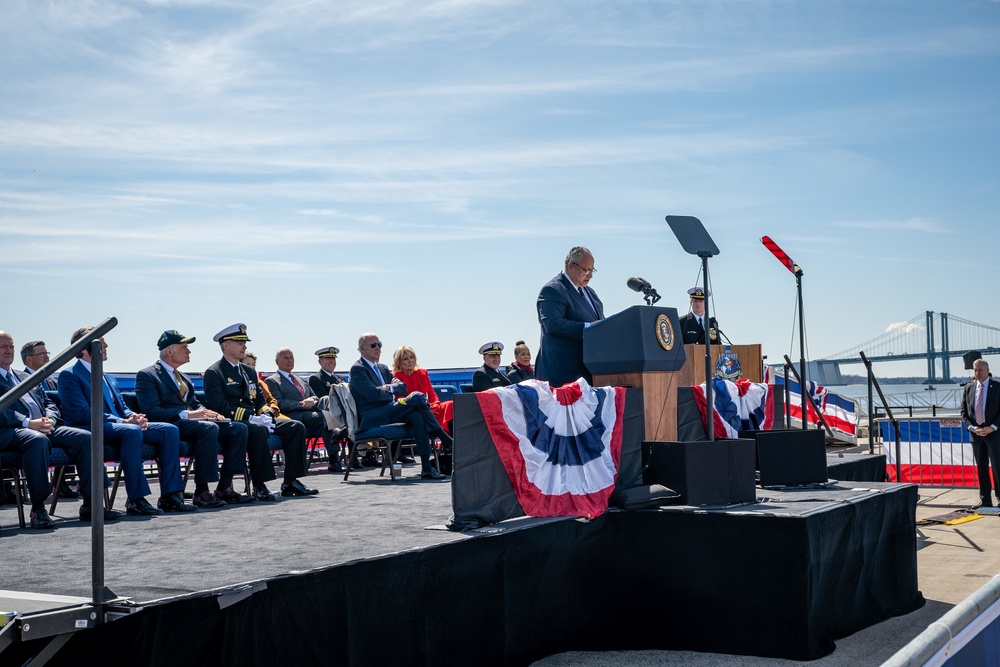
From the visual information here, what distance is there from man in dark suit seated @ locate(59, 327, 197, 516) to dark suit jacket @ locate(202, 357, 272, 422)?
0.71 metres

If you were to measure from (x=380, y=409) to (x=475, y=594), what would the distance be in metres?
4.29

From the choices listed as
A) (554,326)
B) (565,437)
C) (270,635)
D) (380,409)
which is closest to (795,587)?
(565,437)

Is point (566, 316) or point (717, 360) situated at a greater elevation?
point (566, 316)

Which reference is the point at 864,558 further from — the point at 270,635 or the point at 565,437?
the point at 270,635

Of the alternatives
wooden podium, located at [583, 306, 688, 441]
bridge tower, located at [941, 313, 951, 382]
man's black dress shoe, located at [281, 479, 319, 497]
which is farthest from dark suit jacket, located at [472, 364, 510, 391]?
bridge tower, located at [941, 313, 951, 382]

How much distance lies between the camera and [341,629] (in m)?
3.74

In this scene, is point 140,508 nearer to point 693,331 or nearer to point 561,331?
point 561,331

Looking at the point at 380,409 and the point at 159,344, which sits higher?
the point at 159,344

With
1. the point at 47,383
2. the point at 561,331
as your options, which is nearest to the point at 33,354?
the point at 47,383

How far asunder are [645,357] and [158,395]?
3351mm

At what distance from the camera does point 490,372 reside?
9.98 m

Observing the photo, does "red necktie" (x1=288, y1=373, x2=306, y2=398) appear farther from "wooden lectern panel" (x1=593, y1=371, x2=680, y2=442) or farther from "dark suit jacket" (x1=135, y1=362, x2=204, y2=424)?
"wooden lectern panel" (x1=593, y1=371, x2=680, y2=442)

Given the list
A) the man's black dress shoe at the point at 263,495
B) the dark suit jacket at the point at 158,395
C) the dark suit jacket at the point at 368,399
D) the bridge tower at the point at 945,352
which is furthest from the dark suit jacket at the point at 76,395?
the bridge tower at the point at 945,352

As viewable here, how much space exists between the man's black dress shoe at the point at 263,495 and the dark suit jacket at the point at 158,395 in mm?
756
